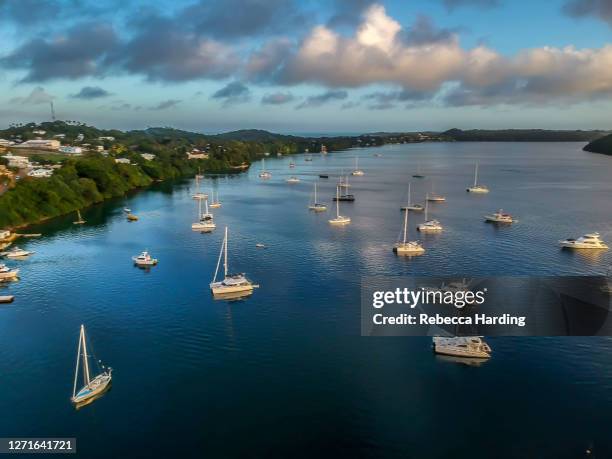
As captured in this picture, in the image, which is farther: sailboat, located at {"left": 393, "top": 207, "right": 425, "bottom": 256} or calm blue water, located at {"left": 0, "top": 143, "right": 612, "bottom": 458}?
sailboat, located at {"left": 393, "top": 207, "right": 425, "bottom": 256}

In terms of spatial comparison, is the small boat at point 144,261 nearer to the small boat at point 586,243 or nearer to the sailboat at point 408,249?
the sailboat at point 408,249

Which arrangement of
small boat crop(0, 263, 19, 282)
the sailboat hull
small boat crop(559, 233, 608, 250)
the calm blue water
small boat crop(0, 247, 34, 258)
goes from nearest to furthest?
the calm blue water → the sailboat hull → small boat crop(0, 263, 19, 282) → small boat crop(0, 247, 34, 258) → small boat crop(559, 233, 608, 250)

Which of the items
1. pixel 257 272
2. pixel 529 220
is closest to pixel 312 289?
pixel 257 272

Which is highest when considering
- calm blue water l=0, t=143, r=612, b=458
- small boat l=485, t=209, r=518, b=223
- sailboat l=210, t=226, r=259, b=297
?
small boat l=485, t=209, r=518, b=223

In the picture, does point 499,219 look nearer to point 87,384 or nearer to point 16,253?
point 87,384

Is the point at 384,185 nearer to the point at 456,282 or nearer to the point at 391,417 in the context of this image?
the point at 456,282

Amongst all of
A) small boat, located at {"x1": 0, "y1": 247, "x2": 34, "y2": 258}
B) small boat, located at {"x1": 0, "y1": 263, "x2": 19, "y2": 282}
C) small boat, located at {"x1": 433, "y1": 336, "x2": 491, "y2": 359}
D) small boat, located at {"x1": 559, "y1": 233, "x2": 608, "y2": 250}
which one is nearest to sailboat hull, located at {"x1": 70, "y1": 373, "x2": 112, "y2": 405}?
small boat, located at {"x1": 433, "y1": 336, "x2": 491, "y2": 359}

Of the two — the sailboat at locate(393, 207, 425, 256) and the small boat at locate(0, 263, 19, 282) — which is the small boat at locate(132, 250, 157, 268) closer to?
the small boat at locate(0, 263, 19, 282)
